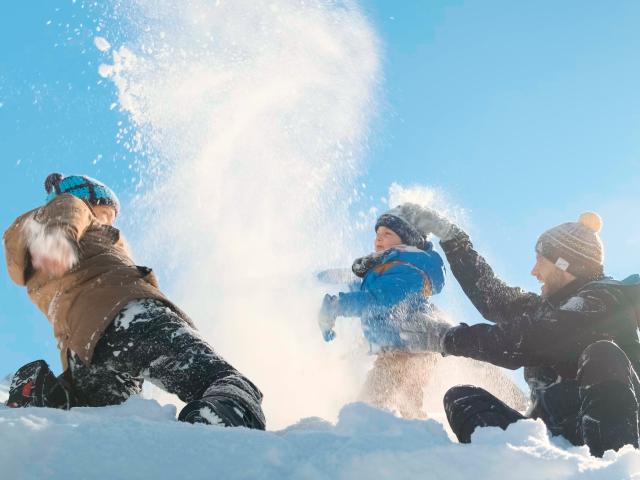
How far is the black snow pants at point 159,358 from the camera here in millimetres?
2643

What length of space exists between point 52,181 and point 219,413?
2.86 m

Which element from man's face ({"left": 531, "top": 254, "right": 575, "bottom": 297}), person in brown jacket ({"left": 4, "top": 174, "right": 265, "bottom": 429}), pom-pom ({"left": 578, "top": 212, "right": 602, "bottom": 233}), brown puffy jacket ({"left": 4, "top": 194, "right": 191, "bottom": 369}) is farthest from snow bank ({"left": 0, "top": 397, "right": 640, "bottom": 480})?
pom-pom ({"left": 578, "top": 212, "right": 602, "bottom": 233})

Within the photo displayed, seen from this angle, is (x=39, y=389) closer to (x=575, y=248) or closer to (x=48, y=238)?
(x=48, y=238)

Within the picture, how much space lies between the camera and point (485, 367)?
5.30 metres

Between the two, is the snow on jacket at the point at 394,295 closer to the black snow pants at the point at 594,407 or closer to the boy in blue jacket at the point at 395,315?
the boy in blue jacket at the point at 395,315

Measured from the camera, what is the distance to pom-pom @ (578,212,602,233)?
4.38m

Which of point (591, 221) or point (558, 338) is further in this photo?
point (591, 221)

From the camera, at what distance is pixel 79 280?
323 cm

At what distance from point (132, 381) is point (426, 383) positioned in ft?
7.53

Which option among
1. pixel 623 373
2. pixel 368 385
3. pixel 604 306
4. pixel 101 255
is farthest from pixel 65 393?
pixel 604 306

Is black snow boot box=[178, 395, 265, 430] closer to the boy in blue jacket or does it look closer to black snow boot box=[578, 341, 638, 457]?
black snow boot box=[578, 341, 638, 457]

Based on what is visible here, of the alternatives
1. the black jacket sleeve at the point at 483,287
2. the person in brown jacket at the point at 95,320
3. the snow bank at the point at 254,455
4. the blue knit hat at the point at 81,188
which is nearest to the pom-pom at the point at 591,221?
the black jacket sleeve at the point at 483,287

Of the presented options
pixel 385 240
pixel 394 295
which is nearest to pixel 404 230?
pixel 385 240

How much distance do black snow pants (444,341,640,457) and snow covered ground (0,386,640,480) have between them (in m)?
0.99
